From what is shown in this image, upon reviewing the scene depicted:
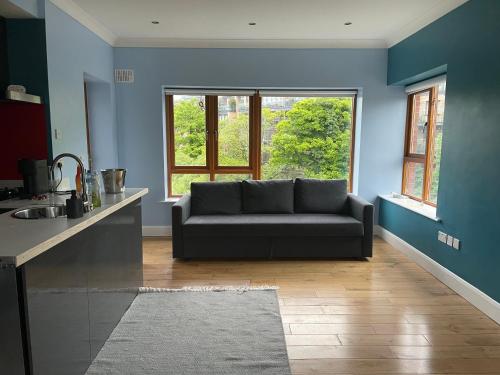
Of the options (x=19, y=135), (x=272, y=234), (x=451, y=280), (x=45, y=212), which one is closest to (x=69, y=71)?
(x=19, y=135)

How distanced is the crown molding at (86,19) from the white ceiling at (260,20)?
0.01m

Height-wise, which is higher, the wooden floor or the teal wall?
the teal wall

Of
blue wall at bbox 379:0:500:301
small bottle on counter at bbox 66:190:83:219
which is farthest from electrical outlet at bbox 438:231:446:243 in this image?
small bottle on counter at bbox 66:190:83:219

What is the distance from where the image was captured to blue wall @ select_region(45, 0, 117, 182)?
322 centimetres

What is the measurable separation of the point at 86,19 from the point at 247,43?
6.24 feet

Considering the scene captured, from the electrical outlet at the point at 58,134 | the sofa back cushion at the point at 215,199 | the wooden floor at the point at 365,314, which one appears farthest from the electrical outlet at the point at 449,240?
the electrical outlet at the point at 58,134

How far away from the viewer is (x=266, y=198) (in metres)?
4.48

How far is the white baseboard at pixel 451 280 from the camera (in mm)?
2771

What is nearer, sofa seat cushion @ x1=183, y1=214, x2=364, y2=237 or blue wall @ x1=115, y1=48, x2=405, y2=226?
sofa seat cushion @ x1=183, y1=214, x2=364, y2=237

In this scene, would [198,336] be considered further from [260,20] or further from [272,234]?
[260,20]

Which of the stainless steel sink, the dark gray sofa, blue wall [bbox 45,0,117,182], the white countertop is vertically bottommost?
the dark gray sofa

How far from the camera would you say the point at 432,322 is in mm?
2705

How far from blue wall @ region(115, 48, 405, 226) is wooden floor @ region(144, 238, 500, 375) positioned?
1389 mm

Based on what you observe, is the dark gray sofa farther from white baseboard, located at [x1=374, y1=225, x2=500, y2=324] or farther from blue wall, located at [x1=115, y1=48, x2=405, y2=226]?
blue wall, located at [x1=115, y1=48, x2=405, y2=226]
